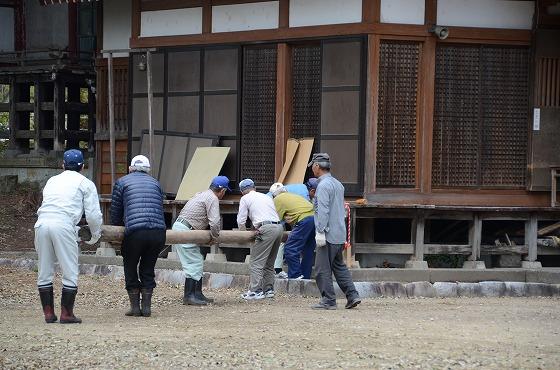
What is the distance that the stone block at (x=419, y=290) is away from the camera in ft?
54.1

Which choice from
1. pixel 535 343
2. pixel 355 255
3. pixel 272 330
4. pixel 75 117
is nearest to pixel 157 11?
pixel 355 255

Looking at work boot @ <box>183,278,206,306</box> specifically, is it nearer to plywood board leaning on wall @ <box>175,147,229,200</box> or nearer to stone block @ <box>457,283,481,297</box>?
stone block @ <box>457,283,481,297</box>

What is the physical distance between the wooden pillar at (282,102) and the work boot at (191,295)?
5317 mm

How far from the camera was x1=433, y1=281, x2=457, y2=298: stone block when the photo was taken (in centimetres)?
1658

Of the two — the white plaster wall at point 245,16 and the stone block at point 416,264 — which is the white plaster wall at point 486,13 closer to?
the white plaster wall at point 245,16

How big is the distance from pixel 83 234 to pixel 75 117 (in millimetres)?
16984

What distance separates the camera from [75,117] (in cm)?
2922

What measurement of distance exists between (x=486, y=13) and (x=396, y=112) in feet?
7.48

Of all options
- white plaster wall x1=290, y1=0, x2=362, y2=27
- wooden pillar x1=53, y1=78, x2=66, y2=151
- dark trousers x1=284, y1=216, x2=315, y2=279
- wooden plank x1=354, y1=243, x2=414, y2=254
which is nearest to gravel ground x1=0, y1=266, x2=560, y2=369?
dark trousers x1=284, y1=216, x2=315, y2=279

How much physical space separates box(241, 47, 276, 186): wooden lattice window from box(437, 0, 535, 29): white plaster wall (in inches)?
121

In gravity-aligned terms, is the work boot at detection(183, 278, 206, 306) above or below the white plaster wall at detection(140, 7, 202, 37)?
below

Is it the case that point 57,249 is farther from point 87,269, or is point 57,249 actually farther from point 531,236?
point 531,236

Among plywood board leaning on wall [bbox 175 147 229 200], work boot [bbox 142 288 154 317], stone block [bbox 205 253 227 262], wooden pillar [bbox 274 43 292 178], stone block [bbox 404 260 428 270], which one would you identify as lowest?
stone block [bbox 205 253 227 262]

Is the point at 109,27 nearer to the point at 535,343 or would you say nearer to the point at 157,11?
the point at 157,11
